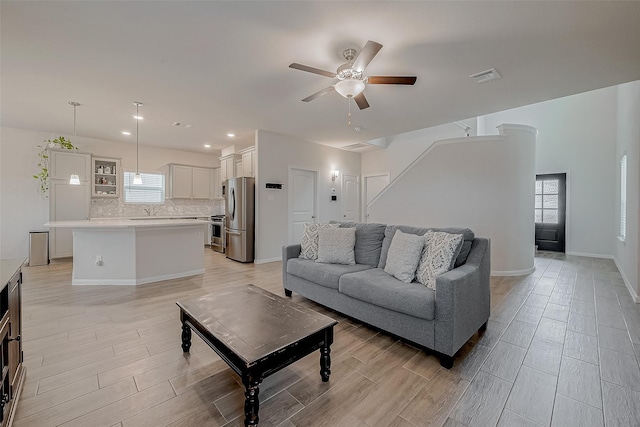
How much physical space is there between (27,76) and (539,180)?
971 cm

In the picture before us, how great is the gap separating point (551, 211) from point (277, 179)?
6714 millimetres

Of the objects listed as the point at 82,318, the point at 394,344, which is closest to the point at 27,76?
the point at 82,318

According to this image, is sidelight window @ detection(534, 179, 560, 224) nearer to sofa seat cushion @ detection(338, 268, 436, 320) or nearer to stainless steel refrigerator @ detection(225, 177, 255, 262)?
sofa seat cushion @ detection(338, 268, 436, 320)

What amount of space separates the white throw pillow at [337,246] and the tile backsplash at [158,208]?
5.50m

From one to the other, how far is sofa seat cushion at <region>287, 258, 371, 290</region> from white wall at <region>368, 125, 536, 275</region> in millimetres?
2587

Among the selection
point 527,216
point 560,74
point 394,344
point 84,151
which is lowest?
point 394,344

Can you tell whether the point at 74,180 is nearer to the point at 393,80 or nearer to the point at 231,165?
the point at 231,165

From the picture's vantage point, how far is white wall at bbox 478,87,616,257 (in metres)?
5.88

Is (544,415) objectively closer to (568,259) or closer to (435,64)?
(435,64)

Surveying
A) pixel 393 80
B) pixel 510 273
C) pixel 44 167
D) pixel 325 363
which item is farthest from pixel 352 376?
pixel 44 167

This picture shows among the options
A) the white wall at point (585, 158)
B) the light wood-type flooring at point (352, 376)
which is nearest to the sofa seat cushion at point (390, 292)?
the light wood-type flooring at point (352, 376)

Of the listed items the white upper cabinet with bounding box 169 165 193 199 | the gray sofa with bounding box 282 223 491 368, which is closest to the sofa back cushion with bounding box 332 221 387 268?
the gray sofa with bounding box 282 223 491 368

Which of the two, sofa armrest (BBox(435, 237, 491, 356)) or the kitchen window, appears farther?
the kitchen window

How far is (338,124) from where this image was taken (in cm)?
515
